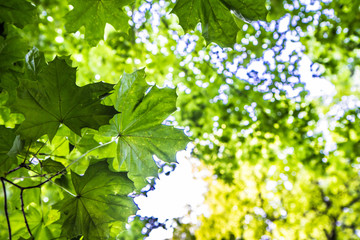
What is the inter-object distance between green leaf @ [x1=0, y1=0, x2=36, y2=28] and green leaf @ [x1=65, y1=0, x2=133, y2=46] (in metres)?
0.15

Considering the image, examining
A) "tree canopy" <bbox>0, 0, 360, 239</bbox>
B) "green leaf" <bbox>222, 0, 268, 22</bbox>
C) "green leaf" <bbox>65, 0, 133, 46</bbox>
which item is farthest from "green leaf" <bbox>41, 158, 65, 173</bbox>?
"green leaf" <bbox>222, 0, 268, 22</bbox>

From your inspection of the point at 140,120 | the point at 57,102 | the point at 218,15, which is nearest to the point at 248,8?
the point at 218,15

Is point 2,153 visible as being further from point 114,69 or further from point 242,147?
point 242,147

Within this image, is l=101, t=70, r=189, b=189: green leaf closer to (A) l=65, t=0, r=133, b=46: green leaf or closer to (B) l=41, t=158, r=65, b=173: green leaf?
(B) l=41, t=158, r=65, b=173: green leaf

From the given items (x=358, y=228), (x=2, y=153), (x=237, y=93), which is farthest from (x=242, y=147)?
(x=358, y=228)

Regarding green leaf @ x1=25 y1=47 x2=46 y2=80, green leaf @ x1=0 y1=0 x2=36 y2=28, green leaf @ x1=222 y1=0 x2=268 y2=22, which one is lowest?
green leaf @ x1=222 y1=0 x2=268 y2=22

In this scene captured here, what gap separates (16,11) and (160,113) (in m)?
0.61

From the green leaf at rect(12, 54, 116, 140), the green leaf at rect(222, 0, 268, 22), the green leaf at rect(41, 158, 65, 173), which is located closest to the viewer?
the green leaf at rect(12, 54, 116, 140)

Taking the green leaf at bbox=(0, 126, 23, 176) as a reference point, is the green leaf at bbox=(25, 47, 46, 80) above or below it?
above

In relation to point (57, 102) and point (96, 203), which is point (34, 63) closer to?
point (57, 102)

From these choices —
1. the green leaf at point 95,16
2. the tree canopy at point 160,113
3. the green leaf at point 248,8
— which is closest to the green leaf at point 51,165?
the tree canopy at point 160,113

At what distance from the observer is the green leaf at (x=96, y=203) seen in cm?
91

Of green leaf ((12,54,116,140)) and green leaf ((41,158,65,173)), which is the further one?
green leaf ((41,158,65,173))

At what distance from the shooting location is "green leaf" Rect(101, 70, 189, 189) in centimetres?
99
